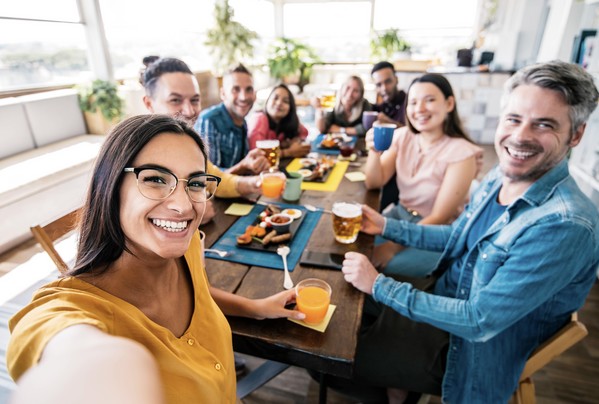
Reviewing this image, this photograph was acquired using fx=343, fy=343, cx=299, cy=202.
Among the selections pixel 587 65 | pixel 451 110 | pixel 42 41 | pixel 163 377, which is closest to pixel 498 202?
pixel 451 110

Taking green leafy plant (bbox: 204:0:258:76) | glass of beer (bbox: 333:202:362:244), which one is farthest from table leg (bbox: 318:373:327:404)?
green leafy plant (bbox: 204:0:258:76)

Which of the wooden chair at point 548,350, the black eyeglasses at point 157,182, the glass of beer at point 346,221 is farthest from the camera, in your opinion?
the glass of beer at point 346,221

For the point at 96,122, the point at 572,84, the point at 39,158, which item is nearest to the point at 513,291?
the point at 572,84

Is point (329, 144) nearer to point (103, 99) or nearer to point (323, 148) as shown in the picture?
point (323, 148)

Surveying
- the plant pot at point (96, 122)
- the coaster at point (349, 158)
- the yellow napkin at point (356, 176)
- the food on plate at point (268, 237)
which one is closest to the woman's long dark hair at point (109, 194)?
the food on plate at point (268, 237)

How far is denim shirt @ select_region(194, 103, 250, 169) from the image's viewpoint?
2.34m

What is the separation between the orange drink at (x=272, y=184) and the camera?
1691mm

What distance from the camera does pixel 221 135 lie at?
2.42 meters

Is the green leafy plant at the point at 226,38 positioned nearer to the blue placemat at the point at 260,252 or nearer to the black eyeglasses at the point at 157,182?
the blue placemat at the point at 260,252

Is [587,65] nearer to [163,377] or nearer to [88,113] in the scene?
[163,377]

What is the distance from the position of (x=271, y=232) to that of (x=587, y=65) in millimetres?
3172

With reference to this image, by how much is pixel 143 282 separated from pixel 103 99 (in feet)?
14.1

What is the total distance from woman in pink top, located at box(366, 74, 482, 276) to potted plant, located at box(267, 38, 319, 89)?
6580 mm

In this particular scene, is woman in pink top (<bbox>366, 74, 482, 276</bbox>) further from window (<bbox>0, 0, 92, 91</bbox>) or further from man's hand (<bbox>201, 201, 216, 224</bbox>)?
window (<bbox>0, 0, 92, 91</bbox>)
